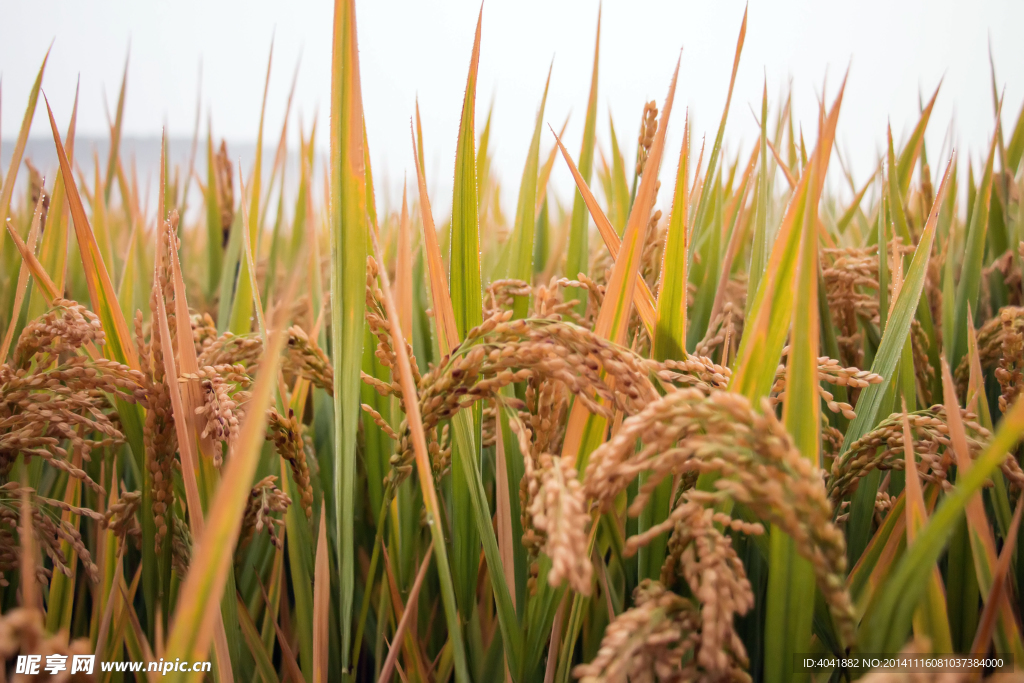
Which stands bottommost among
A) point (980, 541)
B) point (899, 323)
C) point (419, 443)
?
point (980, 541)

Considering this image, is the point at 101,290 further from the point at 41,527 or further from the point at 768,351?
the point at 768,351

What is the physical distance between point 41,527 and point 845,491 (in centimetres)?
94

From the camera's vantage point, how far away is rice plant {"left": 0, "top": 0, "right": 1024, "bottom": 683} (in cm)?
39

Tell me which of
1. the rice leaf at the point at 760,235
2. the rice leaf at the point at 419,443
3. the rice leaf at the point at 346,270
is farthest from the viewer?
the rice leaf at the point at 760,235

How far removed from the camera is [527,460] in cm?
43

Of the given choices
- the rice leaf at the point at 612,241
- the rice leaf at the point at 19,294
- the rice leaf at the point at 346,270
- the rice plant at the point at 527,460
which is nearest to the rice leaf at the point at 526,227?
the rice plant at the point at 527,460

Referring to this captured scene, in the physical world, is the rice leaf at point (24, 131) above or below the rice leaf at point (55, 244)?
above

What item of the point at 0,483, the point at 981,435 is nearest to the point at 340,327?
the point at 0,483

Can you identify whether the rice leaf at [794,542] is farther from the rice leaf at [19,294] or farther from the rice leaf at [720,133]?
the rice leaf at [19,294]

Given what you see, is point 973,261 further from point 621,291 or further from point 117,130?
point 117,130

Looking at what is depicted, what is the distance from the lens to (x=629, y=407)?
22.5 inches

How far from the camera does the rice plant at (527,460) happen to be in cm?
39

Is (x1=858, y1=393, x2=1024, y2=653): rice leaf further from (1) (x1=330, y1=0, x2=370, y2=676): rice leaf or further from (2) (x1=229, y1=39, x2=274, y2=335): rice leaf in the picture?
(2) (x1=229, y1=39, x2=274, y2=335): rice leaf

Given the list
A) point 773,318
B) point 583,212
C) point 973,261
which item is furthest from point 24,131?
point 973,261
